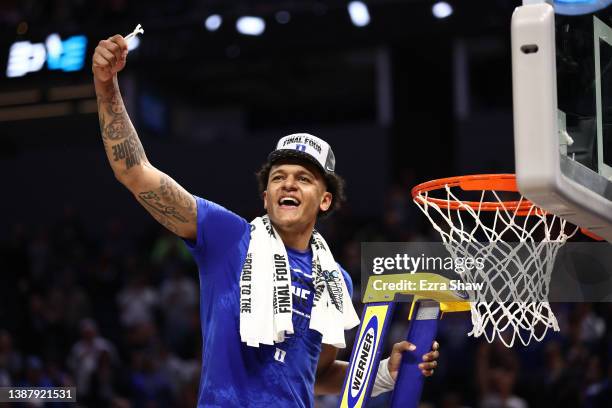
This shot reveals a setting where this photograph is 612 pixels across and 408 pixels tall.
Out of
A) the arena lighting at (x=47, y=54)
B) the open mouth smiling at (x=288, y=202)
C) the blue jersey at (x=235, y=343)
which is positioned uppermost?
the arena lighting at (x=47, y=54)

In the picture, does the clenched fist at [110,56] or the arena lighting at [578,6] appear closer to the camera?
the arena lighting at [578,6]

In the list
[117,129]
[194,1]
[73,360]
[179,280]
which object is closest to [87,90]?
[194,1]

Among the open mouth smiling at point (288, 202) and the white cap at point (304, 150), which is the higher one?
the white cap at point (304, 150)

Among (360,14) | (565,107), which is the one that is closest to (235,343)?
(565,107)

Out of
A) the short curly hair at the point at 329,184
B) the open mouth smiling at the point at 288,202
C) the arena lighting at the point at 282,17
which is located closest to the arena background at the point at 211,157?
the arena lighting at the point at 282,17

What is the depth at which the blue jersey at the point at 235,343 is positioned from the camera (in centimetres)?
372

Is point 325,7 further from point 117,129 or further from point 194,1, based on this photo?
point 117,129

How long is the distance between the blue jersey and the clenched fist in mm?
631

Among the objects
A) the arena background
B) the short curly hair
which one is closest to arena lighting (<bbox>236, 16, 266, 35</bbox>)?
the arena background

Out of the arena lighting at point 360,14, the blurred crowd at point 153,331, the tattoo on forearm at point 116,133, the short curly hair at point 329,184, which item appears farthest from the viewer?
the arena lighting at point 360,14

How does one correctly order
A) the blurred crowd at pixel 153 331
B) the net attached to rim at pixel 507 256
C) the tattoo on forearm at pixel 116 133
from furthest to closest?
1. the blurred crowd at pixel 153 331
2. the net attached to rim at pixel 507 256
3. the tattoo on forearm at pixel 116 133

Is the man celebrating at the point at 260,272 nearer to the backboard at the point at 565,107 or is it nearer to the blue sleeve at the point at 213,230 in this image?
the blue sleeve at the point at 213,230

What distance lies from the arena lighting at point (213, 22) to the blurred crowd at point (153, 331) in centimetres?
279

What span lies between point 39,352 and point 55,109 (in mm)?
3833
